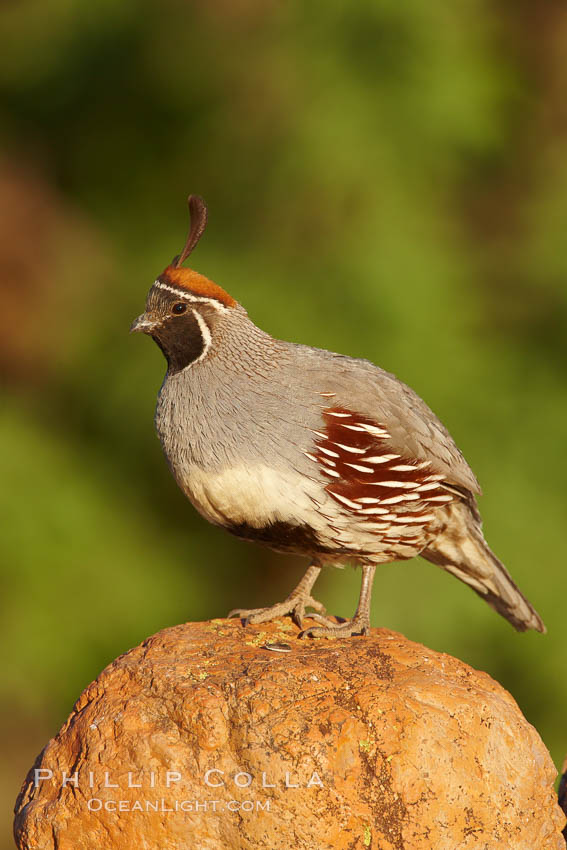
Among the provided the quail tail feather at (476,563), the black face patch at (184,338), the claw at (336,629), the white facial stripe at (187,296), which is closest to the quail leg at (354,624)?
the claw at (336,629)

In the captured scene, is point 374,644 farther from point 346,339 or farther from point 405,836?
point 346,339

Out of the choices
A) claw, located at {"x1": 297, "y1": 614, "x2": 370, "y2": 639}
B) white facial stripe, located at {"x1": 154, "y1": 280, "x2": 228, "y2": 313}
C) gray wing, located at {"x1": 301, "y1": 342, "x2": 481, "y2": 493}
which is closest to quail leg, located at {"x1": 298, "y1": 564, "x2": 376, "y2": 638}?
claw, located at {"x1": 297, "y1": 614, "x2": 370, "y2": 639}

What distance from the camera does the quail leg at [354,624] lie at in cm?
402

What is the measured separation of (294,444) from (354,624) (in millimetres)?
780

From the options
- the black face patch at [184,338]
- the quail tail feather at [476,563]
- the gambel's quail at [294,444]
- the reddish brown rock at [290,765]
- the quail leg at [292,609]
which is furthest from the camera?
the quail tail feather at [476,563]

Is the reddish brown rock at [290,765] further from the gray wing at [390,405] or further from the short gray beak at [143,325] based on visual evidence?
the short gray beak at [143,325]

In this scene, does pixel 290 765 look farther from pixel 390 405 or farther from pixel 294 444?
pixel 390 405

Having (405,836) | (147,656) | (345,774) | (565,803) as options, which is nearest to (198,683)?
(147,656)

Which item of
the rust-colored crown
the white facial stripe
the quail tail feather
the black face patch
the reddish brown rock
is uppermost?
the rust-colored crown

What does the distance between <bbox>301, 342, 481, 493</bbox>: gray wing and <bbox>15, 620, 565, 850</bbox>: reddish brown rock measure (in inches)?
41.7

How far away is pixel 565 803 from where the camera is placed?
4.09 meters

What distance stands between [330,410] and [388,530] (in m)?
0.51

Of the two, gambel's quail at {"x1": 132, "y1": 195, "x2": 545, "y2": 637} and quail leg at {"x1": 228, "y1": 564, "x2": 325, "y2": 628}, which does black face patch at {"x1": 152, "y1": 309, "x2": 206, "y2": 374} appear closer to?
gambel's quail at {"x1": 132, "y1": 195, "x2": 545, "y2": 637}

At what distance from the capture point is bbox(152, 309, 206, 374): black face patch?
14.1 feet
